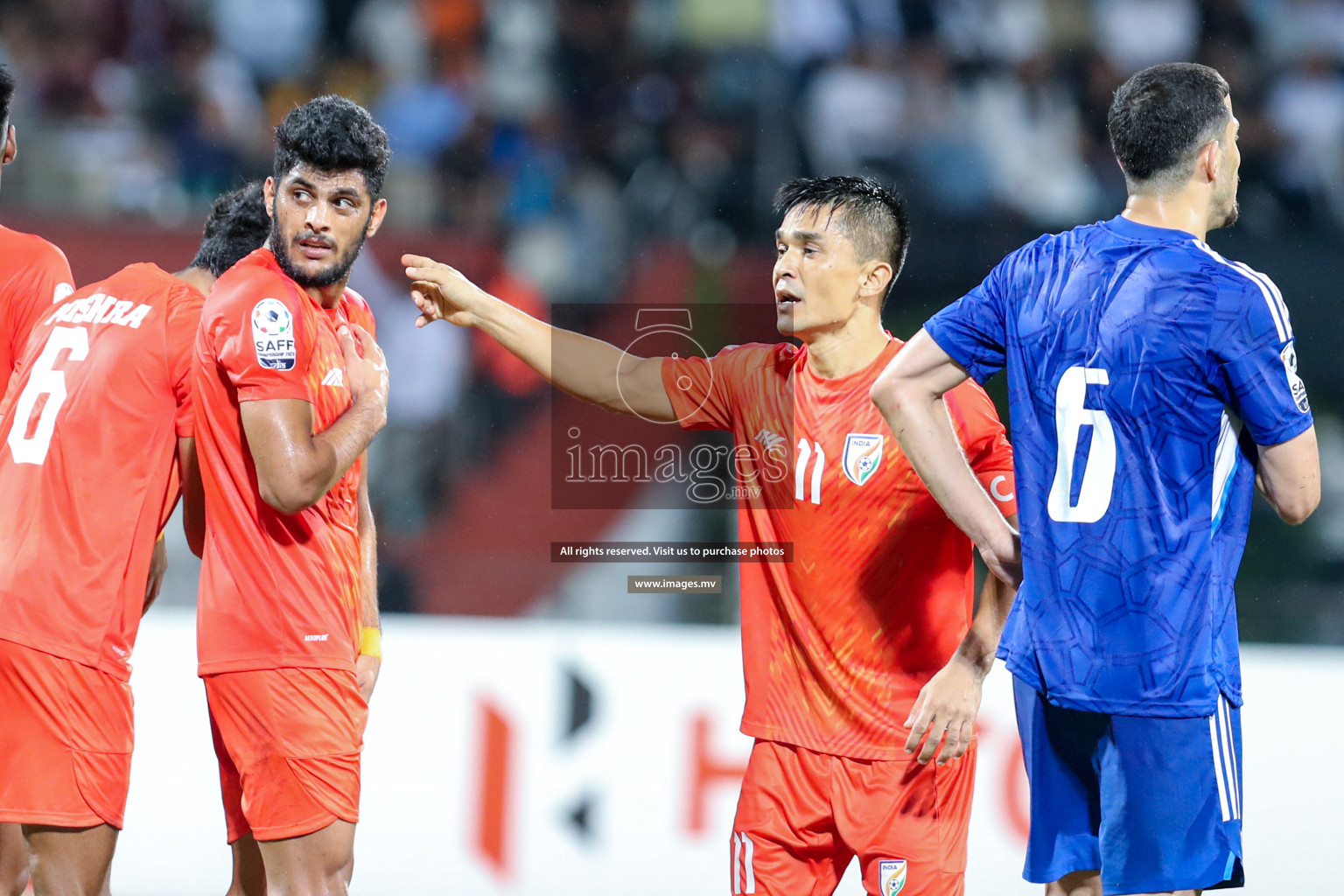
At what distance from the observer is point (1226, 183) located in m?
2.76

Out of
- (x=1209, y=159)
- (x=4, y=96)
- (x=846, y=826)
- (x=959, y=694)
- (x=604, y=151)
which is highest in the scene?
(x=604, y=151)

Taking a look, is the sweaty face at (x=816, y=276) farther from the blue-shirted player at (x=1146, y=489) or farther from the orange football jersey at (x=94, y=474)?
the orange football jersey at (x=94, y=474)

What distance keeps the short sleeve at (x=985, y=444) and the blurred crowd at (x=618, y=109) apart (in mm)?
4173

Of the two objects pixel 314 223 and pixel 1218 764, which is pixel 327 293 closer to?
pixel 314 223

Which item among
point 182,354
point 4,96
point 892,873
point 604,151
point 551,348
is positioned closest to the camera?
point 892,873

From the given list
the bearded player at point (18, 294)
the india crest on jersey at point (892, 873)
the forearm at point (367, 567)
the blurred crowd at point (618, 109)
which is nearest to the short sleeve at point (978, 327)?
the india crest on jersey at point (892, 873)

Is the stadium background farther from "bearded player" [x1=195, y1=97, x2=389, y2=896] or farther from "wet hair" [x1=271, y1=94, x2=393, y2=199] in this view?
"wet hair" [x1=271, y1=94, x2=393, y2=199]

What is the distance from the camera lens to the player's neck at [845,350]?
3.45 meters

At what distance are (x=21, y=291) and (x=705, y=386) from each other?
6.20 feet

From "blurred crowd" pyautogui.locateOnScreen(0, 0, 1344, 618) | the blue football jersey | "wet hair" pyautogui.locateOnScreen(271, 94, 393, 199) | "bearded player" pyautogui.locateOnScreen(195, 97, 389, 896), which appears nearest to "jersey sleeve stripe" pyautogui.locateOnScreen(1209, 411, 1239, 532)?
the blue football jersey

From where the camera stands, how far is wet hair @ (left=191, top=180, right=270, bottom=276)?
3.68m

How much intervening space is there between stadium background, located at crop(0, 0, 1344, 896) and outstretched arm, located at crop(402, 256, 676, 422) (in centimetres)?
235

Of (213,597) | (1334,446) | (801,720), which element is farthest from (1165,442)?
Result: (1334,446)

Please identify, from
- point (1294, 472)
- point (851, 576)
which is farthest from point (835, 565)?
point (1294, 472)
